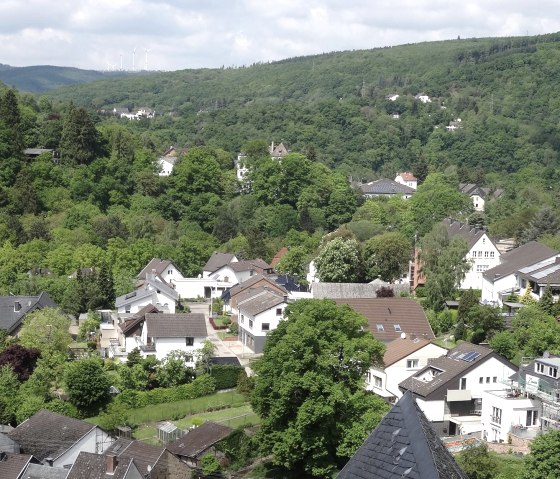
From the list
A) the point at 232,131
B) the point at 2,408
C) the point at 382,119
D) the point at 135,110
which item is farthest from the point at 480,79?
the point at 2,408

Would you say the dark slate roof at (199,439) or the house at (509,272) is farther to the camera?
the house at (509,272)

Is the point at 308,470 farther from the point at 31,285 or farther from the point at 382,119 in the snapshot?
the point at 382,119

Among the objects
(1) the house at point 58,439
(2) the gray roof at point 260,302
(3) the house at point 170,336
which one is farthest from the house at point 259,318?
(1) the house at point 58,439

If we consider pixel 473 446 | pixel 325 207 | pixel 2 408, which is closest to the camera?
pixel 473 446

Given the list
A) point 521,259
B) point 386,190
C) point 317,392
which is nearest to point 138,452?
point 317,392

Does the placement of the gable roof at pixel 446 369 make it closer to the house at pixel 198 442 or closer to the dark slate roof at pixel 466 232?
the house at pixel 198 442

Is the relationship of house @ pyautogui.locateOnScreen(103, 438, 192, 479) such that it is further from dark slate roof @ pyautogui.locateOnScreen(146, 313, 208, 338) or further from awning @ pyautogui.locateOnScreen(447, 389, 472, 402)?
dark slate roof @ pyautogui.locateOnScreen(146, 313, 208, 338)
